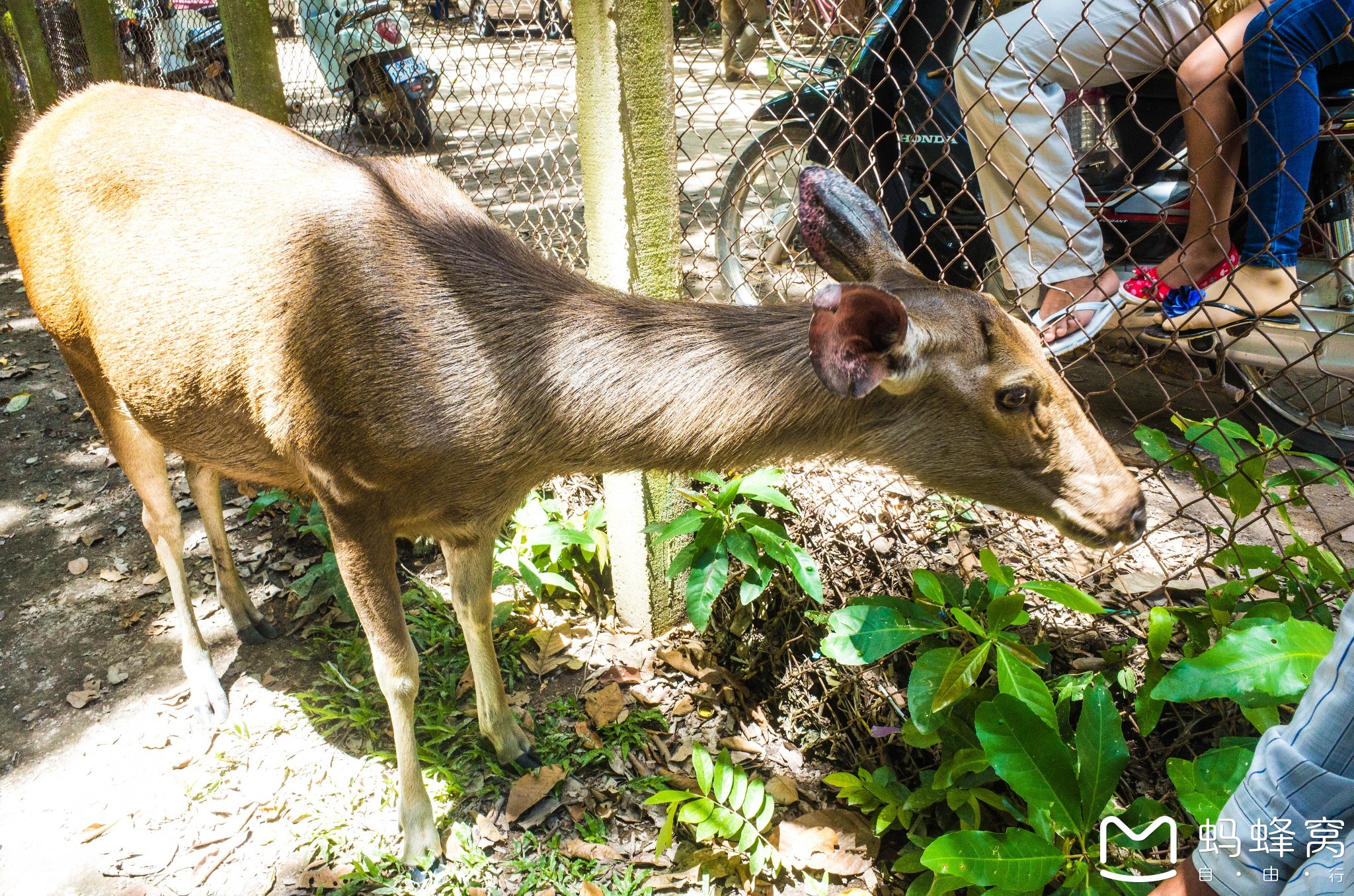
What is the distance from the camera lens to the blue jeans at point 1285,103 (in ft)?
8.67

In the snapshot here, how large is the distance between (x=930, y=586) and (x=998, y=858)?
0.68m

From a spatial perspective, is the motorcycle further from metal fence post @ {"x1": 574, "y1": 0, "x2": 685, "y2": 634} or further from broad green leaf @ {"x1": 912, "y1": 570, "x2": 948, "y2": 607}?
broad green leaf @ {"x1": 912, "y1": 570, "x2": 948, "y2": 607}

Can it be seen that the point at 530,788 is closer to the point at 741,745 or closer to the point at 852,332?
the point at 741,745

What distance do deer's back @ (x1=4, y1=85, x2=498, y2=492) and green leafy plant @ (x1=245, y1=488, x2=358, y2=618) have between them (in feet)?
2.44

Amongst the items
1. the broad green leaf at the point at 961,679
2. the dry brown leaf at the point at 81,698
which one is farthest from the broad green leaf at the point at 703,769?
the dry brown leaf at the point at 81,698

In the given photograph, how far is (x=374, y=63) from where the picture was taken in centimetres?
702

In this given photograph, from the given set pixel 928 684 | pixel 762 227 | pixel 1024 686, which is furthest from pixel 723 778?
pixel 762 227

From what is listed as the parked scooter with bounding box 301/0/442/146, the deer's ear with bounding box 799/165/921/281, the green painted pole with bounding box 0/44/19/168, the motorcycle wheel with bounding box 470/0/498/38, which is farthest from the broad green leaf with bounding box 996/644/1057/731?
the green painted pole with bounding box 0/44/19/168

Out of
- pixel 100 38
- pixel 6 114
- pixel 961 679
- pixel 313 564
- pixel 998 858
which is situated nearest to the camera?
pixel 998 858

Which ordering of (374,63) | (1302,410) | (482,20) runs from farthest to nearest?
(374,63)
(482,20)
(1302,410)

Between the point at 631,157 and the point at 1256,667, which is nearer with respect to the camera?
the point at 1256,667

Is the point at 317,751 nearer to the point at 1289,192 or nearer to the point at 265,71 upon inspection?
the point at 265,71

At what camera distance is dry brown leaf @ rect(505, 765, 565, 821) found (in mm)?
2719

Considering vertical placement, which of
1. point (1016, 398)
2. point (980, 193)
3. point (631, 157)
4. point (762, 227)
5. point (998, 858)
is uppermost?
point (631, 157)
